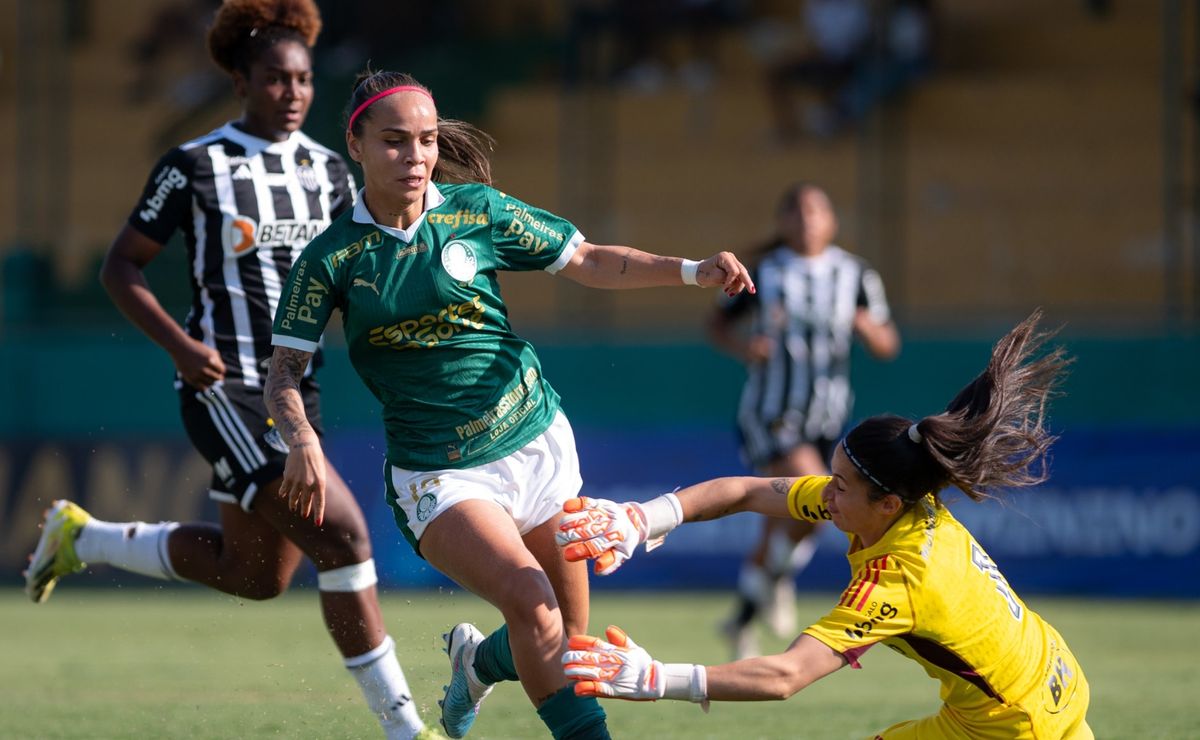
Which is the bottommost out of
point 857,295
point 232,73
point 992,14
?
point 857,295

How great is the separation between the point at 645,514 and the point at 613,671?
2.46ft

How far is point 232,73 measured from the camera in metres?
5.96

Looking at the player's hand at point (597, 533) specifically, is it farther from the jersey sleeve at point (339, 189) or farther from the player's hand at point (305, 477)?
the jersey sleeve at point (339, 189)

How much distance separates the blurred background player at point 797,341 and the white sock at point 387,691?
3857mm

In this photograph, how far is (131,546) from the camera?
245 inches

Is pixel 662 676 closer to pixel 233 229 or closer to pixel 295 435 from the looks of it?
pixel 295 435

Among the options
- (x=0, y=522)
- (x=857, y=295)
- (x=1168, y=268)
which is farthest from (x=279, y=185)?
(x=1168, y=268)

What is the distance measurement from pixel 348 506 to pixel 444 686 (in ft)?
2.40

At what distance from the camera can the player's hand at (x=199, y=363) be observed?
219 inches

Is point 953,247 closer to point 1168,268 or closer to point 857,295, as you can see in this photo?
point 1168,268

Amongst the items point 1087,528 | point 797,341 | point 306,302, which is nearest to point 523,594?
point 306,302

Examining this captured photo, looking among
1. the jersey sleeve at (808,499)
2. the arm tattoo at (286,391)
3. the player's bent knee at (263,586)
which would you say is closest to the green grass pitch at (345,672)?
the player's bent knee at (263,586)

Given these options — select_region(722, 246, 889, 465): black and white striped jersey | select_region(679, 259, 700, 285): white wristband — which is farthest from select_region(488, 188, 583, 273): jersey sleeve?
select_region(722, 246, 889, 465): black and white striped jersey

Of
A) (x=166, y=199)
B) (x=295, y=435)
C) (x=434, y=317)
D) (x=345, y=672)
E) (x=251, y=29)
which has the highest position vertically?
(x=251, y=29)
